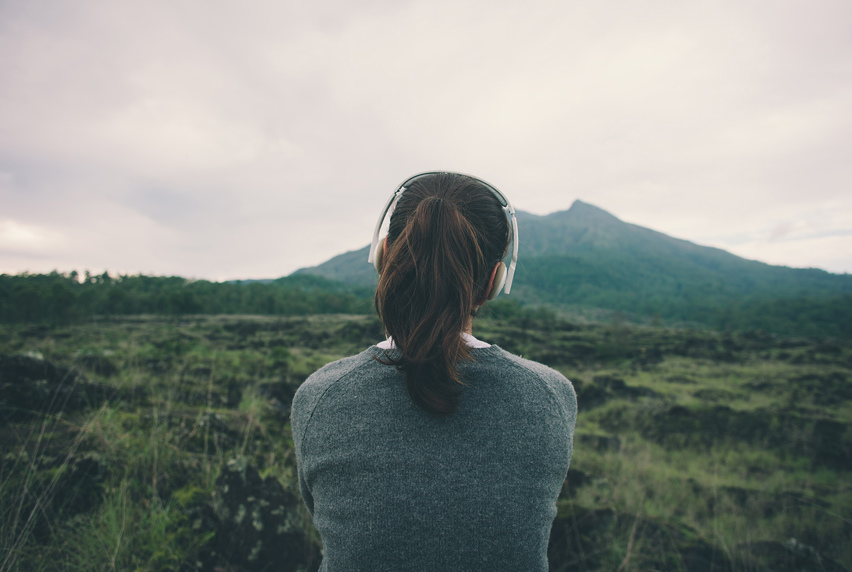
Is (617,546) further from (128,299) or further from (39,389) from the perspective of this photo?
(128,299)

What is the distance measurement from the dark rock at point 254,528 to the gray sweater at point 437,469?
147cm

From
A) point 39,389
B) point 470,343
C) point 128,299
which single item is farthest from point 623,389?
point 128,299

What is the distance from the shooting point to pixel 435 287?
1.06m

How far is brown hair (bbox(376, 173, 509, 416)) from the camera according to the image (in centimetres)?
103

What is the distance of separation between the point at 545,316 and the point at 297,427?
159 ft

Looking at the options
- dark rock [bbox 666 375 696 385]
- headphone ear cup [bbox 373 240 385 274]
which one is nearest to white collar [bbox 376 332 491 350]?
headphone ear cup [bbox 373 240 385 274]

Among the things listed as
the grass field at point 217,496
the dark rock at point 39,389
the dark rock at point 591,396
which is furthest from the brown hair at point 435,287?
the dark rock at point 591,396

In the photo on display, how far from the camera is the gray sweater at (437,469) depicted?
0.96 meters

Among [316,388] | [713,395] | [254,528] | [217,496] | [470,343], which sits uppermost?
[470,343]

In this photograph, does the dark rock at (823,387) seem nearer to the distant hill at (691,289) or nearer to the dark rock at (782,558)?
the dark rock at (782,558)

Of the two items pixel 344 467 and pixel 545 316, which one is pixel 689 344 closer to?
pixel 545 316

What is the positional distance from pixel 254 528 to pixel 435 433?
2.04 metres

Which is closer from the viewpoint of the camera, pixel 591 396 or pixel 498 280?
pixel 498 280

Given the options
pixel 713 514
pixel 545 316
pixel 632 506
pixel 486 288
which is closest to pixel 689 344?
A: pixel 545 316
